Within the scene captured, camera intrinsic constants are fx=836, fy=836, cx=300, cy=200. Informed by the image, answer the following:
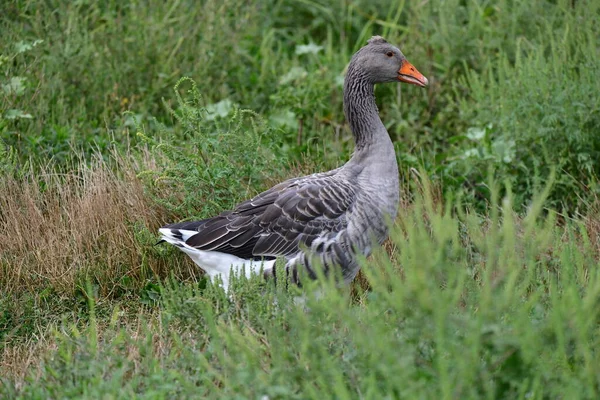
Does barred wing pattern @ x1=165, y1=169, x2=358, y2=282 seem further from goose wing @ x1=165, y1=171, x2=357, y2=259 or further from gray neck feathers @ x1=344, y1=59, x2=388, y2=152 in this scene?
gray neck feathers @ x1=344, y1=59, x2=388, y2=152

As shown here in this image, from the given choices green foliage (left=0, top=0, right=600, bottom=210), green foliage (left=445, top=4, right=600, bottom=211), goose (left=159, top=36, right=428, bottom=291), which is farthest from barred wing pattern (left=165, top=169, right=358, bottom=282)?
green foliage (left=445, top=4, right=600, bottom=211)

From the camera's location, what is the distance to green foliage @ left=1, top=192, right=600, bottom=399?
2912 mm

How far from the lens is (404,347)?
3.10 metres

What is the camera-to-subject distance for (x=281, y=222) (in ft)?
16.0

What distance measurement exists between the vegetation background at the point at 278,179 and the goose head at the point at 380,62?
0.71 m

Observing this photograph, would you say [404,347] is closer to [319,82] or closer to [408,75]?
[408,75]

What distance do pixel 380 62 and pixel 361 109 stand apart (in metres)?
0.35

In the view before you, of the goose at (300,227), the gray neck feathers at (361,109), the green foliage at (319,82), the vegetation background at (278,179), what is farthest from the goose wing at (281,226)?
the green foliage at (319,82)

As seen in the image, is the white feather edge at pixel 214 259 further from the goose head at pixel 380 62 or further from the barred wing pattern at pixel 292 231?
the goose head at pixel 380 62

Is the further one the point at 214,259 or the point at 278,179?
the point at 278,179

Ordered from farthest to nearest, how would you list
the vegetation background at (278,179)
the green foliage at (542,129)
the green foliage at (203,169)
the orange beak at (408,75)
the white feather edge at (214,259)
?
the green foliage at (542,129)
the orange beak at (408,75)
the green foliage at (203,169)
the white feather edge at (214,259)
the vegetation background at (278,179)

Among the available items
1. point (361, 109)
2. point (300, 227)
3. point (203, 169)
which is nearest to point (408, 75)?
point (361, 109)

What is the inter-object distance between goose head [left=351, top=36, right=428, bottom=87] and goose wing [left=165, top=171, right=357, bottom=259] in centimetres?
90

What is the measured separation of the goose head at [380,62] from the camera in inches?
211
